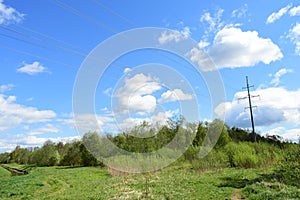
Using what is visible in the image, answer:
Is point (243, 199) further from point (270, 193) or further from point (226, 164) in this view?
point (226, 164)

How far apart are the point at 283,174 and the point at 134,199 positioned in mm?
8428

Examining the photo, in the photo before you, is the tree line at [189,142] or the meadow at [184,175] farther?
the tree line at [189,142]

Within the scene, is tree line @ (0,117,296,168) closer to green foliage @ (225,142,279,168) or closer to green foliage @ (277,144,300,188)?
green foliage @ (225,142,279,168)

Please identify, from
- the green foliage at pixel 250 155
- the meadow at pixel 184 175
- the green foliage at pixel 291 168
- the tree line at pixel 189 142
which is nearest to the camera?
the meadow at pixel 184 175

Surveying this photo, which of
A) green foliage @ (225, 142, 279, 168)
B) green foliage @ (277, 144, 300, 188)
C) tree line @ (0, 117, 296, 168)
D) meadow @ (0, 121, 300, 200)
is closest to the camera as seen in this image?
meadow @ (0, 121, 300, 200)

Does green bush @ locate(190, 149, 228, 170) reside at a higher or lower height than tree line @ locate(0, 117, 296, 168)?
lower

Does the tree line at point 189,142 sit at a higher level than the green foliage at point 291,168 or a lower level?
higher

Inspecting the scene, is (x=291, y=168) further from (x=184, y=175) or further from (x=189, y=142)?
(x=189, y=142)

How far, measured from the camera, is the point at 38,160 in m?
70.2

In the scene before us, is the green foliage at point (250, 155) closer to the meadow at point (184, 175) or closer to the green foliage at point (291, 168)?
the meadow at point (184, 175)

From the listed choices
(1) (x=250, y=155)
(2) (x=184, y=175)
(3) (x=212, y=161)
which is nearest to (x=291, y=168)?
(2) (x=184, y=175)

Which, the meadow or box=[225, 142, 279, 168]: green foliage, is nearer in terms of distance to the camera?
the meadow

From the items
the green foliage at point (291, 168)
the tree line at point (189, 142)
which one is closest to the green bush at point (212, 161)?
the tree line at point (189, 142)

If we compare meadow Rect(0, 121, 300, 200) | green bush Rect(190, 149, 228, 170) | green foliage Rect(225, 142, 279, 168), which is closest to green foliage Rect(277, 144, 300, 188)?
meadow Rect(0, 121, 300, 200)
